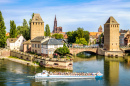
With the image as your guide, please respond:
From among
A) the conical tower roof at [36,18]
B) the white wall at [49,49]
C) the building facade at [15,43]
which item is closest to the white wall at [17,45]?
the building facade at [15,43]

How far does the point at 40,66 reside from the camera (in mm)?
60219

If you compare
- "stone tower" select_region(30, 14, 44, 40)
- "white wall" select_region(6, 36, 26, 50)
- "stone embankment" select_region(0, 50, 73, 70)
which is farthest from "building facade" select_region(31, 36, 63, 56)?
"white wall" select_region(6, 36, 26, 50)

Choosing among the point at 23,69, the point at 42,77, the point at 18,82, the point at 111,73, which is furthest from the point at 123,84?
the point at 23,69

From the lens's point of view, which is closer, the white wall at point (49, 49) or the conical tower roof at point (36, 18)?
the white wall at point (49, 49)

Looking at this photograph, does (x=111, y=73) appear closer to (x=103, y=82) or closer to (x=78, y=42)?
(x=103, y=82)

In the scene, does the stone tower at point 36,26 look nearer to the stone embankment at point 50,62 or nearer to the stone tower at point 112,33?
the stone embankment at point 50,62

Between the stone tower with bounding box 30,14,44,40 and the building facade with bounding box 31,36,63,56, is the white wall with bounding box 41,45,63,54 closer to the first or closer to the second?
the building facade with bounding box 31,36,63,56

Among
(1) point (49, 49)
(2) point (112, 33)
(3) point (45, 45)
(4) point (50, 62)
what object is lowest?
(4) point (50, 62)

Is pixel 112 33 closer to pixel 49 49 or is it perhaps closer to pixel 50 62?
pixel 49 49

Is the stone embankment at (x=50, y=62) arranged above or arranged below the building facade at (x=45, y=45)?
below

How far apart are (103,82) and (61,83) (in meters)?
9.54

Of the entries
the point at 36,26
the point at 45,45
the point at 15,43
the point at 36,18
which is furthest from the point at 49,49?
the point at 15,43

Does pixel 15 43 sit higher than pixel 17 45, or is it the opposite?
pixel 15 43

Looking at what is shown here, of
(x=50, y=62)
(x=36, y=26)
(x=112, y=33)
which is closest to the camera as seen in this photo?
(x=50, y=62)
